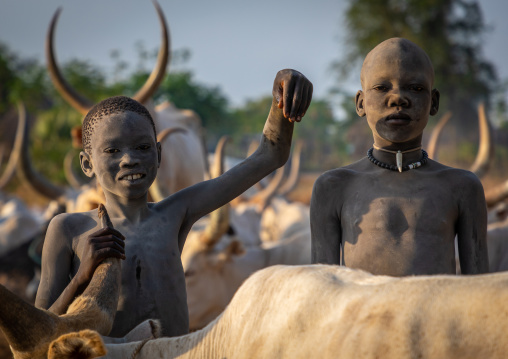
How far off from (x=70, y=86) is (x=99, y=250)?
4213 millimetres

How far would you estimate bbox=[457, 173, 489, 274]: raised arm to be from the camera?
8.11 ft

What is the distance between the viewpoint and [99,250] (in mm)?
2074

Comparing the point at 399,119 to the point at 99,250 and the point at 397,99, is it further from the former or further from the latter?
the point at 99,250

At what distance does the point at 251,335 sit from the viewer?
176cm

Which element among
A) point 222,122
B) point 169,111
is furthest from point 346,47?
point 169,111

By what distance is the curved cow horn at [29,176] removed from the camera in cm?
729

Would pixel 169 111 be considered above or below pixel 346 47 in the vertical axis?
below

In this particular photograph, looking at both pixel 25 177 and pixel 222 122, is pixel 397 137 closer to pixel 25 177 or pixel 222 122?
pixel 25 177

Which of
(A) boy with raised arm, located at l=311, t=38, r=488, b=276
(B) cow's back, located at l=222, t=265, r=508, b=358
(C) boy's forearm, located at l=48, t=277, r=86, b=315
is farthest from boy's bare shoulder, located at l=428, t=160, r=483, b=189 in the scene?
(C) boy's forearm, located at l=48, t=277, r=86, b=315

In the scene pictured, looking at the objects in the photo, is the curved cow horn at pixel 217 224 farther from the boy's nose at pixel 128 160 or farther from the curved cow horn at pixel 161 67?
the boy's nose at pixel 128 160

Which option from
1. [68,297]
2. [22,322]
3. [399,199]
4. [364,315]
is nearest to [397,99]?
[399,199]

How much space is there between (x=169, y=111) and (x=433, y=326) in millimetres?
7953

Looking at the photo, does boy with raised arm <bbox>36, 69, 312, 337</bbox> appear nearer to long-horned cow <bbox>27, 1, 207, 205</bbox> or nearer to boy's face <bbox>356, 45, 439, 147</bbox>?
boy's face <bbox>356, 45, 439, 147</bbox>

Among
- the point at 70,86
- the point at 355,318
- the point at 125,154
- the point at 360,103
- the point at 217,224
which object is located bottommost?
the point at 217,224
